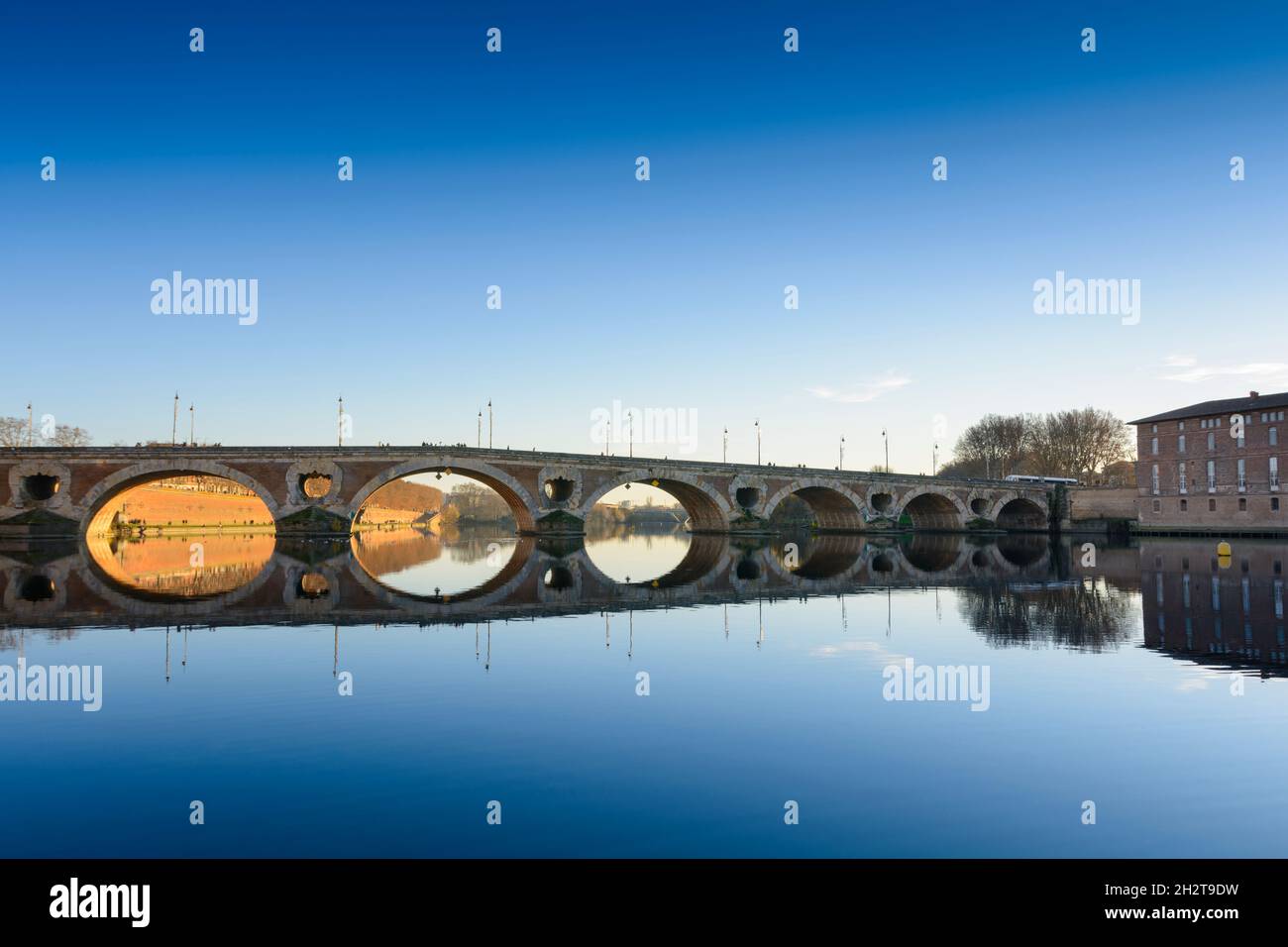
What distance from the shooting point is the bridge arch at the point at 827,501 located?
263 ft

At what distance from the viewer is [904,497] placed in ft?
282

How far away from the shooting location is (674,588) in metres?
32.8

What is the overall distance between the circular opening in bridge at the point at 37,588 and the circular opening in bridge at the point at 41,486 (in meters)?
31.1

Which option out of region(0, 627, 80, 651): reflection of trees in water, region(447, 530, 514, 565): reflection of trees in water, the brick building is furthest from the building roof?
region(0, 627, 80, 651): reflection of trees in water

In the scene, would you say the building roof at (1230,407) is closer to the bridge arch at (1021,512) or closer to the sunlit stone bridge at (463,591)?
the bridge arch at (1021,512)

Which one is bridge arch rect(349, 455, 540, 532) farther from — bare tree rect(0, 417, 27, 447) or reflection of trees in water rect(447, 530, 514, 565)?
bare tree rect(0, 417, 27, 447)

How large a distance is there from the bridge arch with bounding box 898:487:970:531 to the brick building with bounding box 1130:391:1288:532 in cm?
1634

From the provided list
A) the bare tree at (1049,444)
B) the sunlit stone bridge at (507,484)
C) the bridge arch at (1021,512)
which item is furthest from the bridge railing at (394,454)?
the bare tree at (1049,444)

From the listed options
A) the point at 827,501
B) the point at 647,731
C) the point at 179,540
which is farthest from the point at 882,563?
the point at 179,540

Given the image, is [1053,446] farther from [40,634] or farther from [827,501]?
[40,634]

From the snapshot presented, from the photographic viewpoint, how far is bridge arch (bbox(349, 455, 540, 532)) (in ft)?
213
